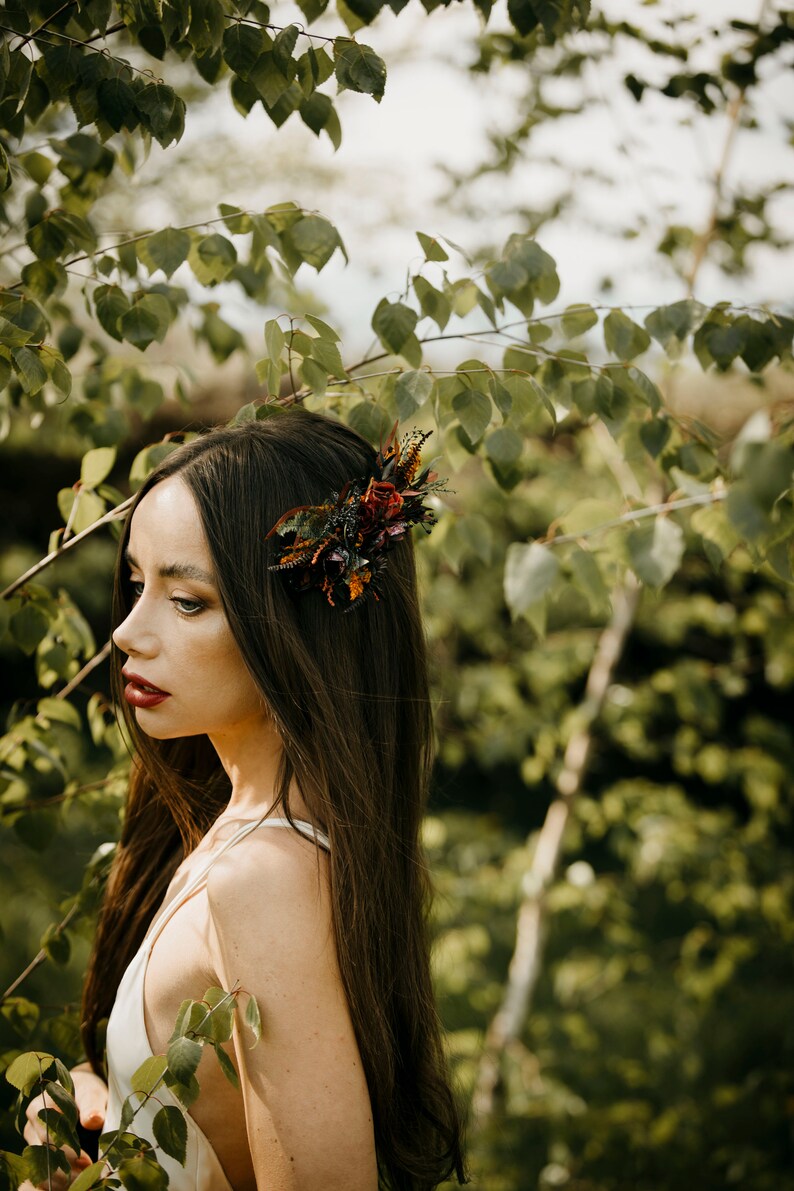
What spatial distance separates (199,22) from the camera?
113cm

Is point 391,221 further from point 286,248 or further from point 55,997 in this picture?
point 55,997

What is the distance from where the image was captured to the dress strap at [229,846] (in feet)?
3.99

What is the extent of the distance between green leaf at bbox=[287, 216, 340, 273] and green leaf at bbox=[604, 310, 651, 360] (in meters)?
0.42

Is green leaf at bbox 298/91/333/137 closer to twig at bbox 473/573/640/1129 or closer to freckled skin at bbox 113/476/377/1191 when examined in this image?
freckled skin at bbox 113/476/377/1191

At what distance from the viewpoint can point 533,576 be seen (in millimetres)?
1449

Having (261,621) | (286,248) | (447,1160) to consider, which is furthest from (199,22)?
(447,1160)

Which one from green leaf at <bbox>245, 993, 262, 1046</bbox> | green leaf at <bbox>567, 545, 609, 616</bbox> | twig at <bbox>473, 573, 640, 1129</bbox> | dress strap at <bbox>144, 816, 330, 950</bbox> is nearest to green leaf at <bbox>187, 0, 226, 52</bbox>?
green leaf at <bbox>567, 545, 609, 616</bbox>

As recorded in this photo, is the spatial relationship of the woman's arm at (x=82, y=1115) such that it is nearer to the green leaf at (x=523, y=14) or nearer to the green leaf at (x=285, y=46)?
the green leaf at (x=285, y=46)

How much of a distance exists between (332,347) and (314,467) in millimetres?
160

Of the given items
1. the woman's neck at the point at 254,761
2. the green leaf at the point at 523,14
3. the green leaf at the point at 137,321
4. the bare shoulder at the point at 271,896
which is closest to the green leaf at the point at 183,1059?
the bare shoulder at the point at 271,896

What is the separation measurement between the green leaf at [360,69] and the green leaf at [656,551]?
0.68m

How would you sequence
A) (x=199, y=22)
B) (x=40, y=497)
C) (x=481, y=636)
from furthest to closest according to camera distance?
(x=40, y=497), (x=481, y=636), (x=199, y=22)

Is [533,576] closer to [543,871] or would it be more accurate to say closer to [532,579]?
[532,579]

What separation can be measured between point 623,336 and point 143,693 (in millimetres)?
840
